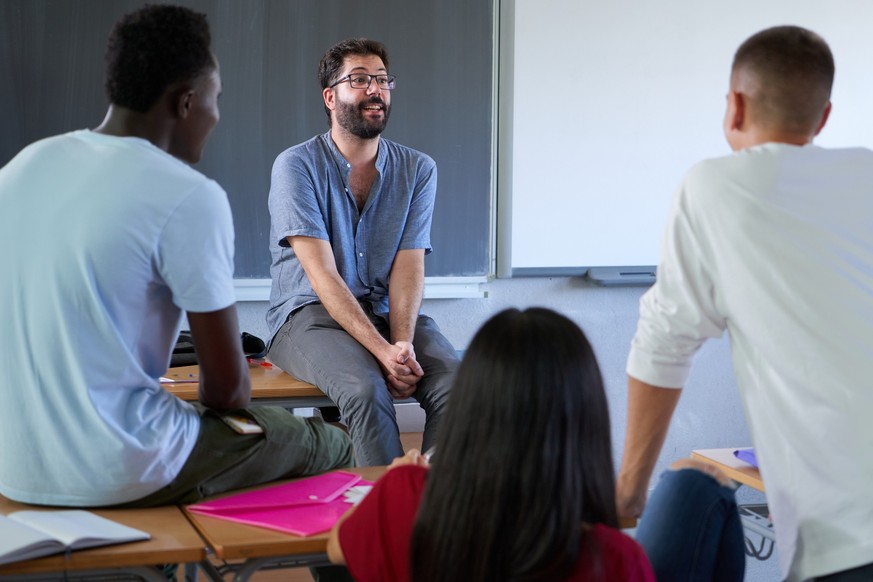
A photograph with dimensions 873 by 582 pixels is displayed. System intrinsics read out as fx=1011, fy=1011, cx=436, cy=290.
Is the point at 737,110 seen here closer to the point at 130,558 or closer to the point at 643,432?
the point at 643,432

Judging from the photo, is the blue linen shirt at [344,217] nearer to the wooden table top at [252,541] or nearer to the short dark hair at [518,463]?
the wooden table top at [252,541]

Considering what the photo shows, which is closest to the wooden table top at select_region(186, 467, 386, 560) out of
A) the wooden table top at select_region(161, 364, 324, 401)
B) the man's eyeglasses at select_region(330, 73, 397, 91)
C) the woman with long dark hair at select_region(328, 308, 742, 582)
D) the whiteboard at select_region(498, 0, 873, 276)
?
the woman with long dark hair at select_region(328, 308, 742, 582)

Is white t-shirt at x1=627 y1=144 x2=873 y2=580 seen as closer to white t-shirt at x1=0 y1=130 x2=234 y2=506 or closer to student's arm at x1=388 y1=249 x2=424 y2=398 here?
white t-shirt at x1=0 y1=130 x2=234 y2=506

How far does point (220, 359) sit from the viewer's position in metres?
1.88

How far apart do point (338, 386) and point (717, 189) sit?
1.60 m

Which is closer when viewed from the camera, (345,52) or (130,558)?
(130,558)

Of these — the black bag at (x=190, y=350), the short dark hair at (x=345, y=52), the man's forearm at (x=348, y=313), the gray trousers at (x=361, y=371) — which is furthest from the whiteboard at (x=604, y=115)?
the black bag at (x=190, y=350)

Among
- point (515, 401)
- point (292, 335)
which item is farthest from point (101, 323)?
point (292, 335)

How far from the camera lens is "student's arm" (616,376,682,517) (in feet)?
5.70

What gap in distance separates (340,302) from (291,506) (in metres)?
1.36

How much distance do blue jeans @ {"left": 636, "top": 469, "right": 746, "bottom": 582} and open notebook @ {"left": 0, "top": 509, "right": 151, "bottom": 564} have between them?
0.85 m

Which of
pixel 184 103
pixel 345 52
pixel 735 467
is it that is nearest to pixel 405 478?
pixel 184 103

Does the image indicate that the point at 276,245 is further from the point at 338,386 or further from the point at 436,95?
the point at 436,95

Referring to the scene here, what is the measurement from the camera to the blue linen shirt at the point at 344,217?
10.9ft
